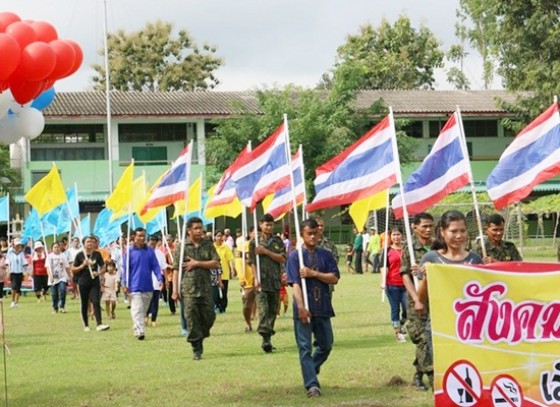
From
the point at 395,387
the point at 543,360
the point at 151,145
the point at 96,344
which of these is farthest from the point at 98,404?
the point at 151,145

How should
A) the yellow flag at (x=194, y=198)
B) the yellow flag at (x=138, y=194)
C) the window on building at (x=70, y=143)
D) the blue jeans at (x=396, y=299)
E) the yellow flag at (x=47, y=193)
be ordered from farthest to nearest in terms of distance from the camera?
the window on building at (x=70, y=143), the yellow flag at (x=138, y=194), the yellow flag at (x=194, y=198), the yellow flag at (x=47, y=193), the blue jeans at (x=396, y=299)

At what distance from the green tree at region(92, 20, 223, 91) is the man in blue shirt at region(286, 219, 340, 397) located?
53.6 m

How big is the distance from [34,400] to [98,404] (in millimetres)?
838

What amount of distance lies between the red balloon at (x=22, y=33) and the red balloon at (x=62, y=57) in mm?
203

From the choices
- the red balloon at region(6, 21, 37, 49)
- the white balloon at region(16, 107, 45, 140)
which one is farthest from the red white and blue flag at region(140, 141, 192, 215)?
the red balloon at region(6, 21, 37, 49)

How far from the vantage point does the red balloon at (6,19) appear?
30.9 ft

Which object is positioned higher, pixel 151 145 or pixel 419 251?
pixel 151 145

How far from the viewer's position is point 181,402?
10969 millimetres

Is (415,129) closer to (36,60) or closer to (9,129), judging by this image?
(9,129)

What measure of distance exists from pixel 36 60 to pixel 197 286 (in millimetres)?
5760

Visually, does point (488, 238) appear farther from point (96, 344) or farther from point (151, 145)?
point (151, 145)

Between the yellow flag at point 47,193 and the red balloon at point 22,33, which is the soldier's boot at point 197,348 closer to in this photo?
the red balloon at point 22,33

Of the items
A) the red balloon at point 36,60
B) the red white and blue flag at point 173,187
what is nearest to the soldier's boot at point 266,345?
the red white and blue flag at point 173,187

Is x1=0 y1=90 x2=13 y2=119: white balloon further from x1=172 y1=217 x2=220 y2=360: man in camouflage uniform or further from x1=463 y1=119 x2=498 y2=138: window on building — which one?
x1=463 y1=119 x2=498 y2=138: window on building
